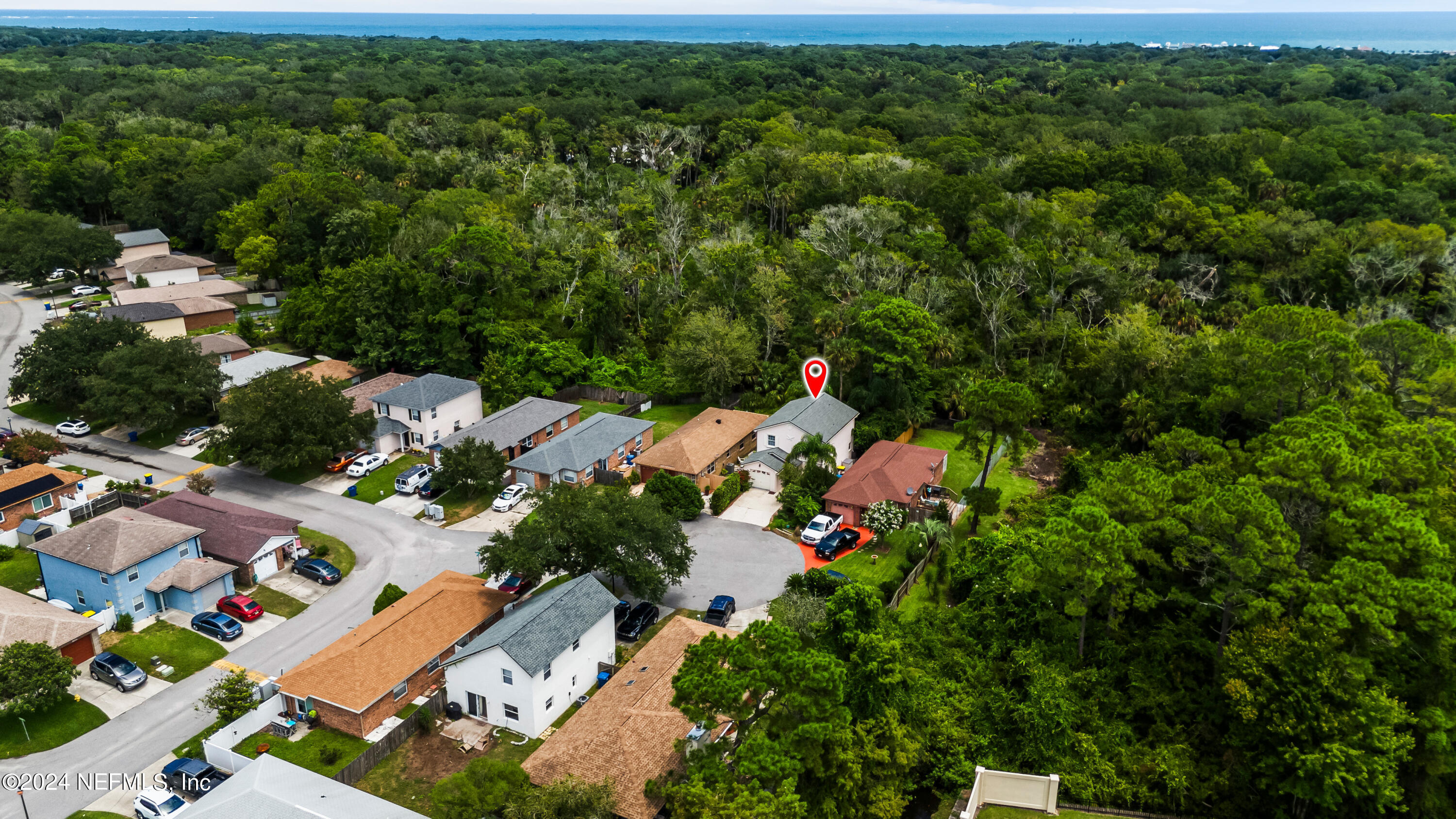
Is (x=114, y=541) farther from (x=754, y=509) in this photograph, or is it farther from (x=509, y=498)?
(x=754, y=509)

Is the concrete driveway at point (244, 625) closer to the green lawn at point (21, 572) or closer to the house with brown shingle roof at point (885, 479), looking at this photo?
the green lawn at point (21, 572)

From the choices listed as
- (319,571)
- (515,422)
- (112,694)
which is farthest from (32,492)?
(515,422)

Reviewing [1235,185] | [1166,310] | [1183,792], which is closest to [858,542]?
[1183,792]

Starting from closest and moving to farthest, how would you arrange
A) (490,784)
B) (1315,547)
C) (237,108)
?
(490,784) → (1315,547) → (237,108)

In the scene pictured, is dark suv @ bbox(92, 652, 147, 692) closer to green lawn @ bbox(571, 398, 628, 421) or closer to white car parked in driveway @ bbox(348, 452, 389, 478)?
white car parked in driveway @ bbox(348, 452, 389, 478)

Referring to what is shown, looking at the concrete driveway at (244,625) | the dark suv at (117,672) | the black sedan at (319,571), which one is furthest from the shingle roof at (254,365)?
the dark suv at (117,672)

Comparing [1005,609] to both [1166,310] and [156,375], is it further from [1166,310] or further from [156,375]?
[156,375]
